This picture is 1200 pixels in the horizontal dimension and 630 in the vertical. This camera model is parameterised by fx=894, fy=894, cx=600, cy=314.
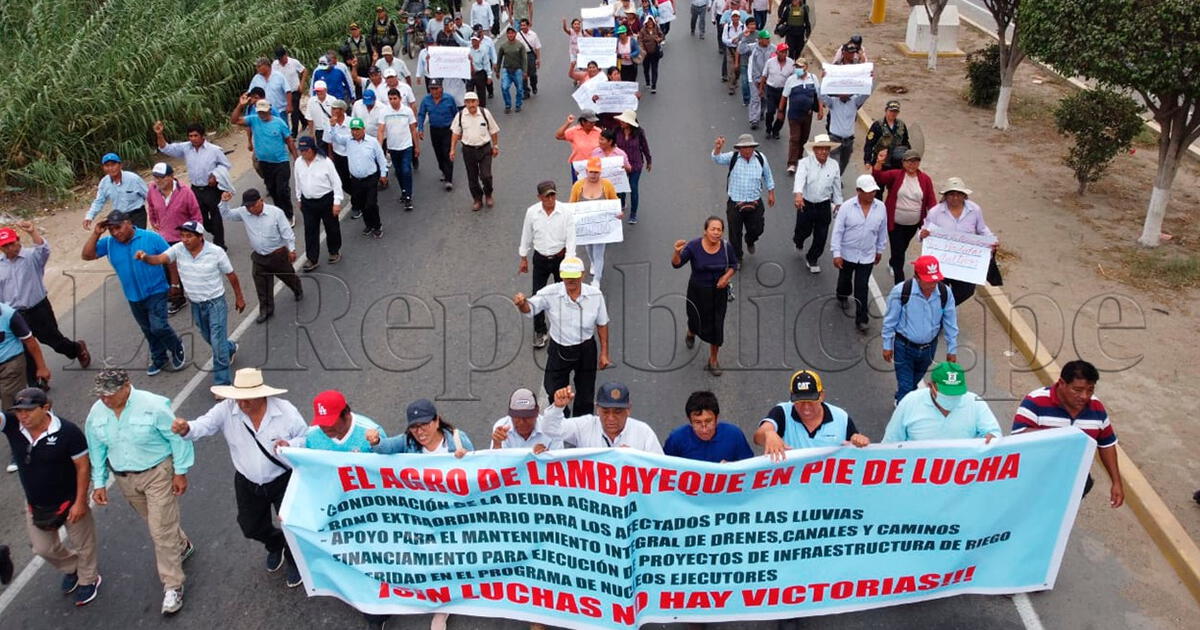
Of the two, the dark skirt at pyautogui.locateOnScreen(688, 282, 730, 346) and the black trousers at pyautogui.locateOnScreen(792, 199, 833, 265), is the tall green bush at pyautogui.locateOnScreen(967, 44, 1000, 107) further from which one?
the dark skirt at pyautogui.locateOnScreen(688, 282, 730, 346)

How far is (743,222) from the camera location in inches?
409

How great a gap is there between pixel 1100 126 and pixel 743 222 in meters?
5.48

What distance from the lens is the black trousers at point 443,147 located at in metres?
13.1

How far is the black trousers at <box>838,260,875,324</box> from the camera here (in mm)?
9055

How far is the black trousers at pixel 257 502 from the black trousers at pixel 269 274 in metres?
4.20

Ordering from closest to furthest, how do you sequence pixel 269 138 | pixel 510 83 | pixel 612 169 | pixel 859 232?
pixel 859 232 → pixel 612 169 → pixel 269 138 → pixel 510 83

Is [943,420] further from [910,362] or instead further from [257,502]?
[257,502]

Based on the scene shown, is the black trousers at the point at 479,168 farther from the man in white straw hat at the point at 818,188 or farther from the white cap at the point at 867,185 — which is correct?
the white cap at the point at 867,185

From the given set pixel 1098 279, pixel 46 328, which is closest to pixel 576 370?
pixel 46 328

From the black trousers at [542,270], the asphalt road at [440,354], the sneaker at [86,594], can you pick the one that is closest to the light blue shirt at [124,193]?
the asphalt road at [440,354]

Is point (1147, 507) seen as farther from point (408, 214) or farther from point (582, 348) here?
point (408, 214)

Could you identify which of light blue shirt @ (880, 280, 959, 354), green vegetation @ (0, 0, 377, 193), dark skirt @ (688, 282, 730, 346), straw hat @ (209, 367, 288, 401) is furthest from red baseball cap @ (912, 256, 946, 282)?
green vegetation @ (0, 0, 377, 193)

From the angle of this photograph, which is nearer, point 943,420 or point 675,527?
point 675,527

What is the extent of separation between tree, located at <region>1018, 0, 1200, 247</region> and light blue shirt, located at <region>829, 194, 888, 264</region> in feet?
11.8
